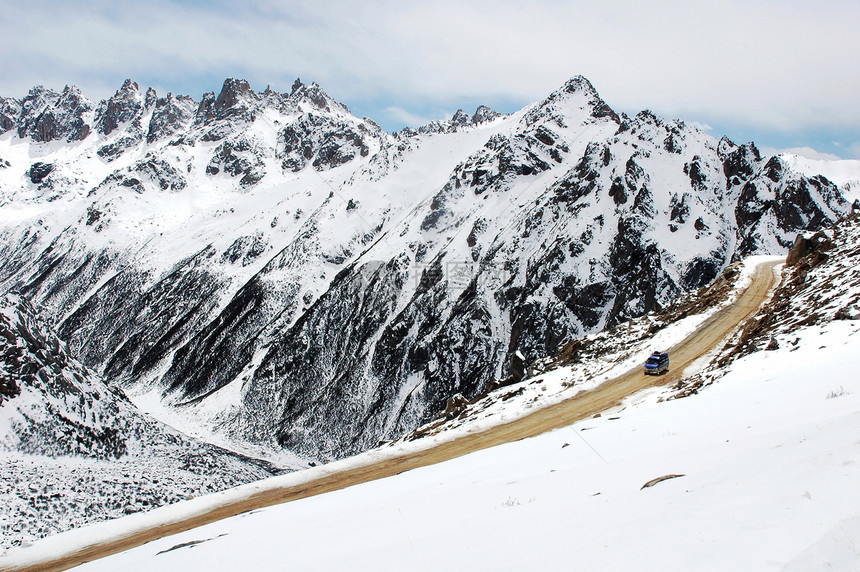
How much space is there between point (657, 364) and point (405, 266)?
2287 inches

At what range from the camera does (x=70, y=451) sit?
2905 centimetres

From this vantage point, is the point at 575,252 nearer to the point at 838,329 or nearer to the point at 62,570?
the point at 838,329

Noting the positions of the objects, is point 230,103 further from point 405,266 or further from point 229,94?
point 405,266

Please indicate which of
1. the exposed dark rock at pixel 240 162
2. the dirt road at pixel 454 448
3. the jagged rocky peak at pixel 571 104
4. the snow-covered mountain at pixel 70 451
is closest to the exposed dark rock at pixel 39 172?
the exposed dark rock at pixel 240 162

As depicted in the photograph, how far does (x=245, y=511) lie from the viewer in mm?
12719

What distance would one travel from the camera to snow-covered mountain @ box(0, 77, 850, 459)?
56.1 meters

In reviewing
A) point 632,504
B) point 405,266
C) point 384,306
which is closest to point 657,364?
point 632,504

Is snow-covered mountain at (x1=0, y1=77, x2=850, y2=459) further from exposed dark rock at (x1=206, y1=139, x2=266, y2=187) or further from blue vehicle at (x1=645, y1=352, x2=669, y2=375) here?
blue vehicle at (x1=645, y1=352, x2=669, y2=375)

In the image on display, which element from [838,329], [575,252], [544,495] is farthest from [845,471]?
[575,252]

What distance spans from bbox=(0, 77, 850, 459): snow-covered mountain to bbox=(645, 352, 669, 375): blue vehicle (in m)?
26.5

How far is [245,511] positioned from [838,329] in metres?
16.4

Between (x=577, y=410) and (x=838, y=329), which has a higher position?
(x=838, y=329)

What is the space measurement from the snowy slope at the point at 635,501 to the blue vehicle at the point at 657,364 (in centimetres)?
605

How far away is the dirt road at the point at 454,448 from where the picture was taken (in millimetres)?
12336
